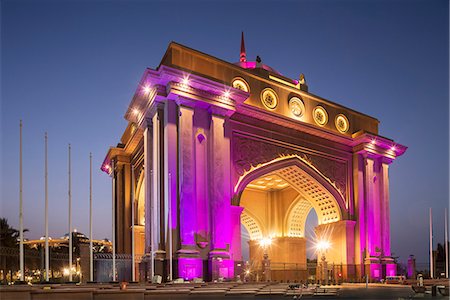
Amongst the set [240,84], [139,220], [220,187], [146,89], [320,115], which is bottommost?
[139,220]

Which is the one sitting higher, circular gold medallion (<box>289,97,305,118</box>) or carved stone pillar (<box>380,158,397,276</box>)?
circular gold medallion (<box>289,97,305,118</box>)

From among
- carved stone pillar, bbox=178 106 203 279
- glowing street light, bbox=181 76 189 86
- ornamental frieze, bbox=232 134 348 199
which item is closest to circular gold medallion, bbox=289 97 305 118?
ornamental frieze, bbox=232 134 348 199

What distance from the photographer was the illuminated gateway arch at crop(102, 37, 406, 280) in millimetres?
22594

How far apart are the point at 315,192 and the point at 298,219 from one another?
8.40 meters

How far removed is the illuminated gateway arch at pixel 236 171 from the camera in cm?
2259

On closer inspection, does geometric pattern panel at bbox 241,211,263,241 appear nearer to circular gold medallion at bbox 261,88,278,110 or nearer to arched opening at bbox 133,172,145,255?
arched opening at bbox 133,172,145,255

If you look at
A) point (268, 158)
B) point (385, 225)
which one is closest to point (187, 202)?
point (268, 158)

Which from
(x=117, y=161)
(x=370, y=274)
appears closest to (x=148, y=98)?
(x=117, y=161)

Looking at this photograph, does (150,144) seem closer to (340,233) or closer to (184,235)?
(184,235)

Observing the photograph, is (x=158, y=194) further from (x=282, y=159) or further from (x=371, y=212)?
(x=371, y=212)

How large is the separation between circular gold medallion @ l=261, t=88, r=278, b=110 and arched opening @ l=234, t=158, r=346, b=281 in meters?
5.25

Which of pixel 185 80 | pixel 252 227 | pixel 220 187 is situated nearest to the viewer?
pixel 185 80

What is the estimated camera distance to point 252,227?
40656 mm

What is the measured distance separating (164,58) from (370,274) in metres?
18.8
